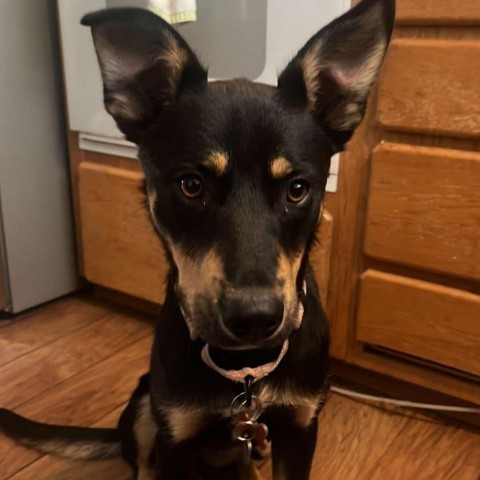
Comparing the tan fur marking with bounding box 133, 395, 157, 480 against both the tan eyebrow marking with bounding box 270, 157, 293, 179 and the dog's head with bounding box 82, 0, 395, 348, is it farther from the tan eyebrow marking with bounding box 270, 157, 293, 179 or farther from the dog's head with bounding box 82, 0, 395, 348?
the tan eyebrow marking with bounding box 270, 157, 293, 179

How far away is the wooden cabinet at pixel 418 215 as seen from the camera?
51.8 inches

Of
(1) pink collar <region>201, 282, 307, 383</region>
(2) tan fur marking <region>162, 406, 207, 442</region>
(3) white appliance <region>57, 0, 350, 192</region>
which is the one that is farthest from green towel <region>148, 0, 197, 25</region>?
(2) tan fur marking <region>162, 406, 207, 442</region>

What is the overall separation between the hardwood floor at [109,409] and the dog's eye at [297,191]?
0.76 meters

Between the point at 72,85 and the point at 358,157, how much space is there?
3.10 ft

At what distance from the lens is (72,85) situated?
1.92 meters

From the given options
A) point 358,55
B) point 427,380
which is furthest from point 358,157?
point 427,380

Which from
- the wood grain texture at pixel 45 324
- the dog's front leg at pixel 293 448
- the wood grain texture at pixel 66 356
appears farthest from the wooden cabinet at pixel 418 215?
the wood grain texture at pixel 45 324

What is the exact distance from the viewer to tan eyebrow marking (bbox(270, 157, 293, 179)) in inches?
37.2

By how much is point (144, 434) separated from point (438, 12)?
105 cm

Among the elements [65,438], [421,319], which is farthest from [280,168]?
[65,438]

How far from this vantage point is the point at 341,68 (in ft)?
3.44

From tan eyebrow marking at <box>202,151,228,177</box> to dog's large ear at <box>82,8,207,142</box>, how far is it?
6.4 inches

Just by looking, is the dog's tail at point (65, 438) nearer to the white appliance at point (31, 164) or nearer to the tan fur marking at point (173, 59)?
the white appliance at point (31, 164)

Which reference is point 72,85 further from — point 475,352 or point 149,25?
point 475,352
